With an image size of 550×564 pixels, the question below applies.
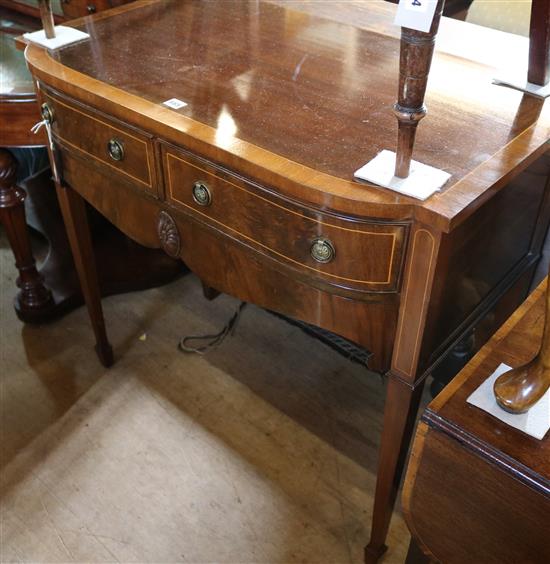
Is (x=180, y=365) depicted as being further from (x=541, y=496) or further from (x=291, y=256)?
(x=541, y=496)

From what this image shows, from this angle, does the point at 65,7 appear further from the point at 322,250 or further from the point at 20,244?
the point at 322,250

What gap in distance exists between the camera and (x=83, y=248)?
4.65ft

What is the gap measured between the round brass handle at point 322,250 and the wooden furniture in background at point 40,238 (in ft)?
2.54

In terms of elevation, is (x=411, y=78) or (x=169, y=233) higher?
(x=411, y=78)

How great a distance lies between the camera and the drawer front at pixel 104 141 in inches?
41.4

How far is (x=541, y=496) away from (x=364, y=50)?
0.77 m

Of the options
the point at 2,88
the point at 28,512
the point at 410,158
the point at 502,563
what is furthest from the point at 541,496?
the point at 2,88

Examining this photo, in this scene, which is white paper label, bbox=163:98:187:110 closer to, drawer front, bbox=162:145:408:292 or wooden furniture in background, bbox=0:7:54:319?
drawer front, bbox=162:145:408:292

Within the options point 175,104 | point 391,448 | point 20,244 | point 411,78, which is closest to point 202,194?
point 175,104

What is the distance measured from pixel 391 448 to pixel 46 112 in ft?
2.70

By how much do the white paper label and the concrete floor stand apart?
772 mm

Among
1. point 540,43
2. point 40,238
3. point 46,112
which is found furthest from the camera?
point 40,238

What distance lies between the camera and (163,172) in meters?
1.03

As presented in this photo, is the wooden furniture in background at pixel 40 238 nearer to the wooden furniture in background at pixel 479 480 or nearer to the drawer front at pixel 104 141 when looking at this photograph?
the drawer front at pixel 104 141
